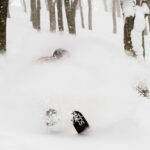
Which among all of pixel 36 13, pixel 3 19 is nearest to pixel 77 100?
pixel 3 19

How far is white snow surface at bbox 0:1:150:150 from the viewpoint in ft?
19.1

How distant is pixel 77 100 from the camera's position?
313 inches

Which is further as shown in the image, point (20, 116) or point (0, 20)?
point (0, 20)

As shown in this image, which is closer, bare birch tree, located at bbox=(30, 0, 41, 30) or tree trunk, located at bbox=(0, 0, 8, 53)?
tree trunk, located at bbox=(0, 0, 8, 53)

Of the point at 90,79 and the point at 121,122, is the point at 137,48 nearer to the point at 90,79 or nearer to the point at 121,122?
the point at 90,79

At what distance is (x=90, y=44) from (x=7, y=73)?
163 inches

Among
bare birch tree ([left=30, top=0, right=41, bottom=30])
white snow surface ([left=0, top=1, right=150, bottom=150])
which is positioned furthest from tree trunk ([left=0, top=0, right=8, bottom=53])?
bare birch tree ([left=30, top=0, right=41, bottom=30])

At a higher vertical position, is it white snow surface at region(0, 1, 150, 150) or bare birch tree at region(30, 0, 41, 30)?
bare birch tree at region(30, 0, 41, 30)

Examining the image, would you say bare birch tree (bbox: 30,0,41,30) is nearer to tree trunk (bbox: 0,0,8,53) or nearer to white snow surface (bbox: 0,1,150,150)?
white snow surface (bbox: 0,1,150,150)

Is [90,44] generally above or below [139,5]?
below

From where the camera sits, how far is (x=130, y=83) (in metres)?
8.12

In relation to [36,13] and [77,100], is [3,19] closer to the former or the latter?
[77,100]

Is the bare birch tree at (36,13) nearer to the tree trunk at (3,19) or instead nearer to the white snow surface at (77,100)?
the white snow surface at (77,100)

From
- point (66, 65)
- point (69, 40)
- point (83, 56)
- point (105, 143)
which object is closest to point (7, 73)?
point (66, 65)
